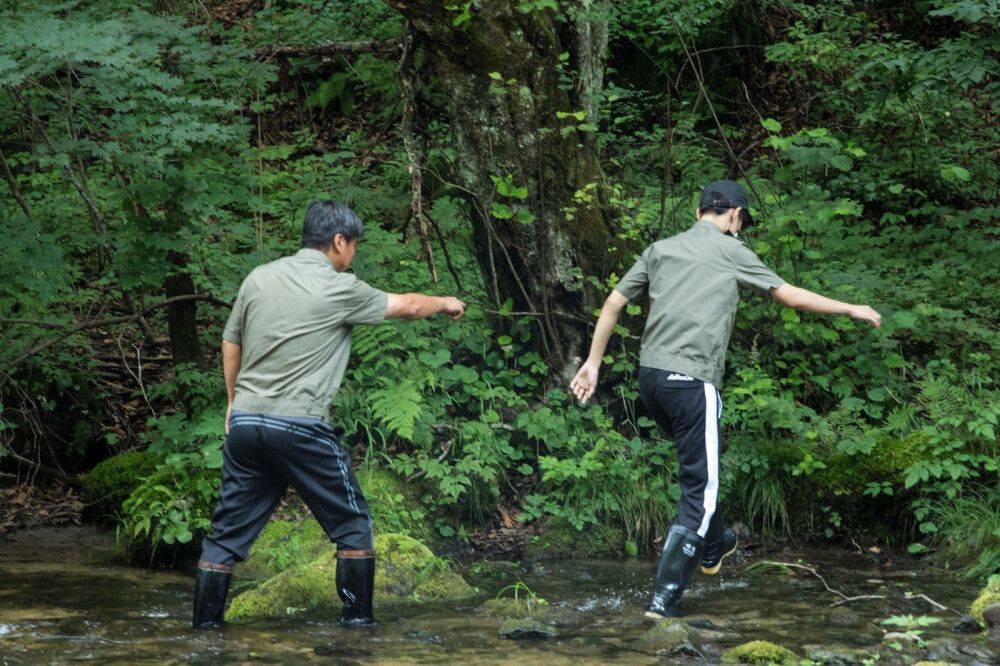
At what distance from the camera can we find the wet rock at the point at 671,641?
14.4ft

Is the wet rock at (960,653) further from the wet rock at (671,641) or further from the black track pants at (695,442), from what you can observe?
the black track pants at (695,442)

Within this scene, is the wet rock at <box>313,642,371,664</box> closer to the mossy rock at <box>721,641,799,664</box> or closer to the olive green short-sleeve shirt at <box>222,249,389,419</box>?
the olive green short-sleeve shirt at <box>222,249,389,419</box>

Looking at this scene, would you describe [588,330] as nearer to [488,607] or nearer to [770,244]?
[770,244]

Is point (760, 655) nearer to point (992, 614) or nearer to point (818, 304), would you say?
Answer: point (992, 614)

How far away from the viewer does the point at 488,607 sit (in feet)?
17.7

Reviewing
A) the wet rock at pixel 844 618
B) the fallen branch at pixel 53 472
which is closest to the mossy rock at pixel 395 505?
the wet rock at pixel 844 618

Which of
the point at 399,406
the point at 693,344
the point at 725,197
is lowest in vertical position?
the point at 399,406

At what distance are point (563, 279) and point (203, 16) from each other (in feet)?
16.5

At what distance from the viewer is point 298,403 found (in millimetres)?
4641

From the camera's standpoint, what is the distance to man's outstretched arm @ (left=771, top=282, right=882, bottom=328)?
16.0 feet

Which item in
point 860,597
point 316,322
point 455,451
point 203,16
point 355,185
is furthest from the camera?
point 203,16

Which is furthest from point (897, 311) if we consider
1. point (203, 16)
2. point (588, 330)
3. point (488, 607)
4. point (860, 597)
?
point (203, 16)

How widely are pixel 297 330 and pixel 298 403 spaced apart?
1.14 ft

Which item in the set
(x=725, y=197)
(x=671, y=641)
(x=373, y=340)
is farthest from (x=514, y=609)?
(x=373, y=340)
